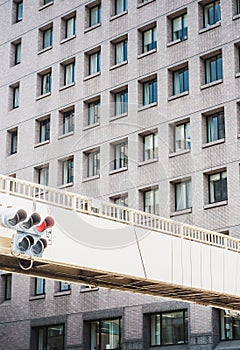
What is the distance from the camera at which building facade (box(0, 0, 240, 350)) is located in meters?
46.7

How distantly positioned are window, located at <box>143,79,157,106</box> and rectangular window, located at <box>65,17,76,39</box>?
362 inches

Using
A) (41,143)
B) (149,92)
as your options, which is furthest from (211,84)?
(41,143)

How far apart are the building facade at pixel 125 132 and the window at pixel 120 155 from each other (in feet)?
0.53

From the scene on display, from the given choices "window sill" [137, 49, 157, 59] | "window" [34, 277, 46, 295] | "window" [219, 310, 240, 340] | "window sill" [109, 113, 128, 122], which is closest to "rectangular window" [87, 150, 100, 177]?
"window sill" [109, 113, 128, 122]

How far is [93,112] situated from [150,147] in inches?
266

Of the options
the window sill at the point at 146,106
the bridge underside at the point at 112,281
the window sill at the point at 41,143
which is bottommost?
the bridge underside at the point at 112,281

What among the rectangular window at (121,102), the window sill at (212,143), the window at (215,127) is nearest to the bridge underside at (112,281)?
the window sill at (212,143)

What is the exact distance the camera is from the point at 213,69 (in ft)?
161

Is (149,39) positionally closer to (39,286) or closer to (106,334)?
(39,286)

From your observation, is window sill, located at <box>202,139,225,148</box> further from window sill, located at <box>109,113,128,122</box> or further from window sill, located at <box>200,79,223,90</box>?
window sill, located at <box>109,113,128,122</box>

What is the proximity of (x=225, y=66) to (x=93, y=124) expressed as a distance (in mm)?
11036

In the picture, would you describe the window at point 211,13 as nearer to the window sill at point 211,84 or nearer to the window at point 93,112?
the window sill at point 211,84

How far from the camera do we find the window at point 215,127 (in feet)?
156

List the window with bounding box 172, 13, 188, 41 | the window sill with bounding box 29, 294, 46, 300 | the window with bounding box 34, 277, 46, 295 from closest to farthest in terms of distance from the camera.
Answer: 1. the window with bounding box 172, 13, 188, 41
2. the window sill with bounding box 29, 294, 46, 300
3. the window with bounding box 34, 277, 46, 295
